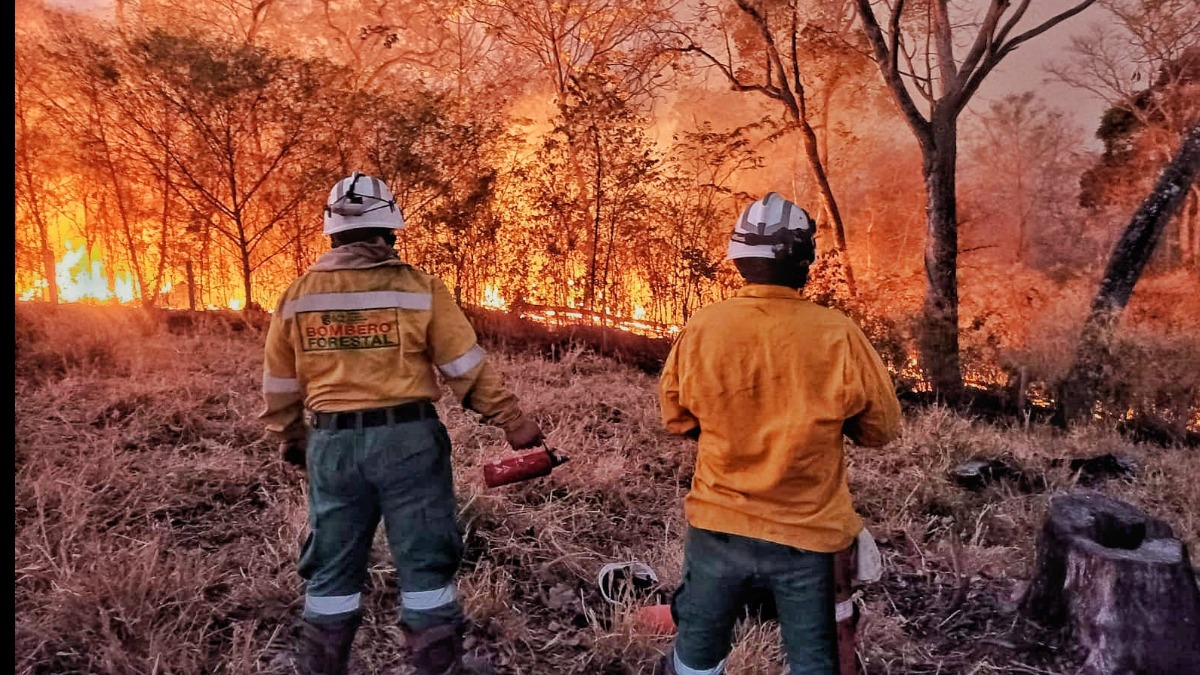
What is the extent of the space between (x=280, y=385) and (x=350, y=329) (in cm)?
33

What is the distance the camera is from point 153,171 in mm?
7035

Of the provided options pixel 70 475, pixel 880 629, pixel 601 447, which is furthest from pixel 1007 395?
pixel 70 475

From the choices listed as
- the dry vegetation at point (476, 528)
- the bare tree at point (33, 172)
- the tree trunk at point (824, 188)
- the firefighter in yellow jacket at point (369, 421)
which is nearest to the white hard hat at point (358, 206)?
the firefighter in yellow jacket at point (369, 421)

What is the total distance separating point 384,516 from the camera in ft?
7.00

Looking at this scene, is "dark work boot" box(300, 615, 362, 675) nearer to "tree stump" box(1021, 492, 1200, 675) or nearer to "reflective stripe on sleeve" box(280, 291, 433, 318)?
"reflective stripe on sleeve" box(280, 291, 433, 318)

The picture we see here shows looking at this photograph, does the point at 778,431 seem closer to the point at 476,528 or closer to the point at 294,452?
the point at 294,452

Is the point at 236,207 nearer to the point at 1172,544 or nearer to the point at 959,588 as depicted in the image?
the point at 959,588

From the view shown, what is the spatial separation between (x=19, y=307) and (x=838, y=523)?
729cm

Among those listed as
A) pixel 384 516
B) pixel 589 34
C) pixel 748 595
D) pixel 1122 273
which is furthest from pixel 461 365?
pixel 589 34

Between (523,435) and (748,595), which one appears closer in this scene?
(748,595)

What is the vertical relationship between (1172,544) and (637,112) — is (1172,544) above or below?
below

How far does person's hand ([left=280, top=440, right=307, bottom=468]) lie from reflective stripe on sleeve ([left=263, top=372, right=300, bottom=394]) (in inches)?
7.9

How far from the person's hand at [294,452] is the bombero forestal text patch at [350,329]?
1.33 feet

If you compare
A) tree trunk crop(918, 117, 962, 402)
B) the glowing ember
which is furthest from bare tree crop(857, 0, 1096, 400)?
the glowing ember
